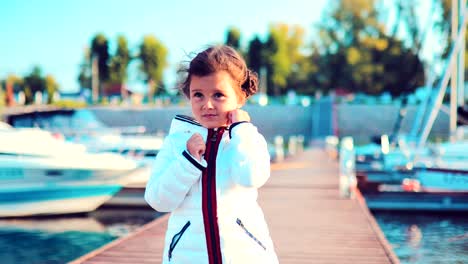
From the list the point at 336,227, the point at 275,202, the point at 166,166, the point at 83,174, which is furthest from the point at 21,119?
the point at 166,166

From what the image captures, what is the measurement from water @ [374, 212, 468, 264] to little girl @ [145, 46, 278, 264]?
5.88 meters

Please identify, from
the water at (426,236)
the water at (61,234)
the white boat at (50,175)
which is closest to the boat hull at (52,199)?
the white boat at (50,175)

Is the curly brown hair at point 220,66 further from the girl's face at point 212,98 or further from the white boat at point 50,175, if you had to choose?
the white boat at point 50,175

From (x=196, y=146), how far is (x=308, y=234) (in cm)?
510

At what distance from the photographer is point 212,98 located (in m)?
1.98

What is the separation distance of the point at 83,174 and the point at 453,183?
7259 millimetres

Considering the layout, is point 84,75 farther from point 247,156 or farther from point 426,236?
point 247,156

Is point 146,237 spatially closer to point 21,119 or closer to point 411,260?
point 411,260

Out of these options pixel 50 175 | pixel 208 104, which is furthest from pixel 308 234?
pixel 50 175

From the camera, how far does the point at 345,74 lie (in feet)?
173

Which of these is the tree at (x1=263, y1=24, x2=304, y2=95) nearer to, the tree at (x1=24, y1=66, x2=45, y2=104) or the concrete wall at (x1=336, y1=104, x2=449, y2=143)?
the concrete wall at (x1=336, y1=104, x2=449, y2=143)

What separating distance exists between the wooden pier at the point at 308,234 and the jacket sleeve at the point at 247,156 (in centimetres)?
356

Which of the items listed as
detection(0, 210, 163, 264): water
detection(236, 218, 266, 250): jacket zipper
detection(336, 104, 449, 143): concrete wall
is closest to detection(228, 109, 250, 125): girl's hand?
detection(236, 218, 266, 250): jacket zipper

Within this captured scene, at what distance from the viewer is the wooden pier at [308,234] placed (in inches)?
216
